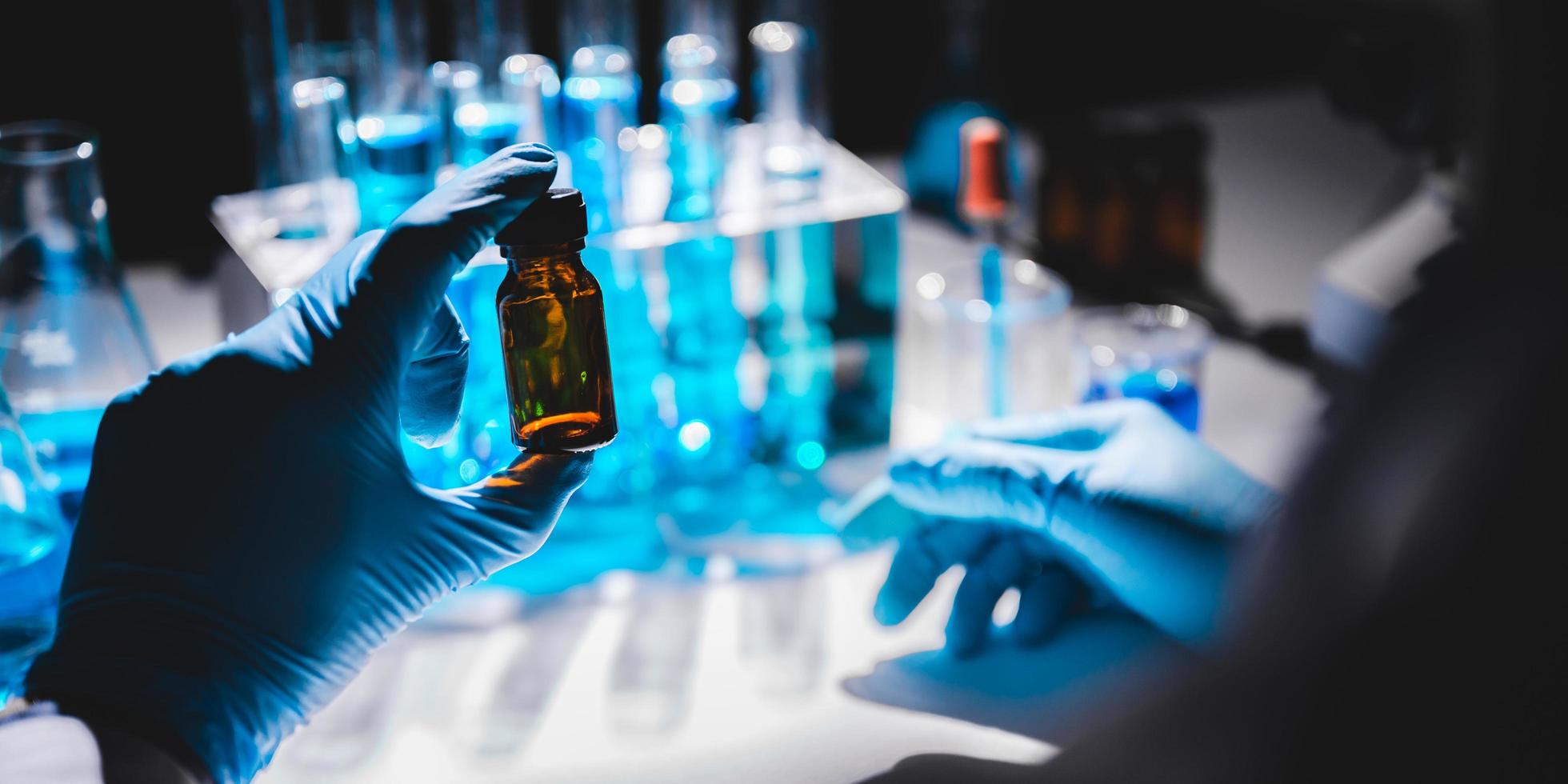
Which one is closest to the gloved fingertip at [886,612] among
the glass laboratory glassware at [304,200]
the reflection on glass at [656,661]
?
the reflection on glass at [656,661]

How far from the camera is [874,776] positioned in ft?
3.33

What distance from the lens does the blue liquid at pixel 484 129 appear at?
1284 millimetres

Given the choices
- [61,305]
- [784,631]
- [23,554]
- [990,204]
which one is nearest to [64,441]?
[61,305]

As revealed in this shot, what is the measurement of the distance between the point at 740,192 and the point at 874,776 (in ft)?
2.34

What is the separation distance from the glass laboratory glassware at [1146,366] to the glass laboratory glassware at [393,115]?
28.0 inches

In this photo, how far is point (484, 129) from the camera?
1.29m

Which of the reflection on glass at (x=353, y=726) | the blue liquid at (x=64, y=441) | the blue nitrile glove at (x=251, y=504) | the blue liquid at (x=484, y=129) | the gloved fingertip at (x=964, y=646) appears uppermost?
the blue liquid at (x=484, y=129)

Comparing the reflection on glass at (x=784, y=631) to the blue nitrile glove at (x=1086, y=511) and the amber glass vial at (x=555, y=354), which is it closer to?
the blue nitrile glove at (x=1086, y=511)

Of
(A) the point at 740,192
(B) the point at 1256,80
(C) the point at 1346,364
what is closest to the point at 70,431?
(A) the point at 740,192

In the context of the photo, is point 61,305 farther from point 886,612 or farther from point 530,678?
point 886,612

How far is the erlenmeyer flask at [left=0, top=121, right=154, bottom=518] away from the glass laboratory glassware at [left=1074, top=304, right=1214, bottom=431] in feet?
3.10

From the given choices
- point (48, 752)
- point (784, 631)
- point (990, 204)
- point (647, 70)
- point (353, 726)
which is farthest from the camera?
point (647, 70)

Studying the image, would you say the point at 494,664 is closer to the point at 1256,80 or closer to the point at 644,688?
the point at 644,688

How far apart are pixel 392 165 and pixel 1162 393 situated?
807 millimetres
